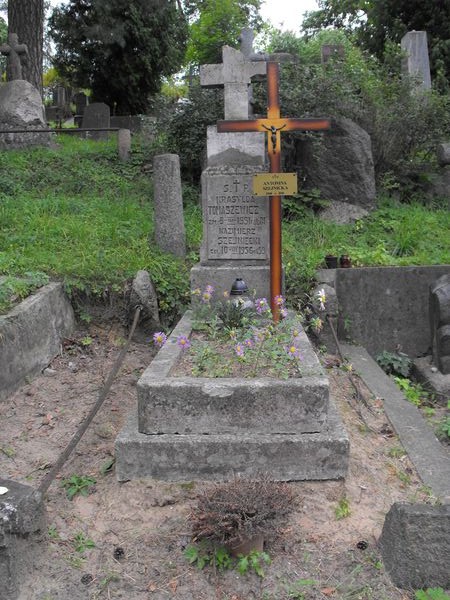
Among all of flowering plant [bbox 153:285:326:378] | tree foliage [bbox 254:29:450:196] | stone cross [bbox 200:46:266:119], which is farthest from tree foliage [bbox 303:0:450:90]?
flowering plant [bbox 153:285:326:378]

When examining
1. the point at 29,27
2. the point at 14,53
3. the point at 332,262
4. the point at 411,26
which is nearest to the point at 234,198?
the point at 332,262

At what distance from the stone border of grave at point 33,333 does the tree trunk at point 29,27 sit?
27.4 feet

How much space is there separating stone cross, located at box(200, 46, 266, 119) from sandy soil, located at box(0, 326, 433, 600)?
8.85 ft

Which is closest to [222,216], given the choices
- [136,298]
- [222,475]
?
[136,298]

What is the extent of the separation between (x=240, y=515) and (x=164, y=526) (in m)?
0.53

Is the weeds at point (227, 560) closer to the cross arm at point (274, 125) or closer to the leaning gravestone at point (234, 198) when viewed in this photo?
the leaning gravestone at point (234, 198)

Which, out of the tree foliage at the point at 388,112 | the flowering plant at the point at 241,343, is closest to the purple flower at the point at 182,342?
the flowering plant at the point at 241,343

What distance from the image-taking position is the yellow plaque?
4.69 meters

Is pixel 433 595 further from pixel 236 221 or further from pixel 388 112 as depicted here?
pixel 388 112

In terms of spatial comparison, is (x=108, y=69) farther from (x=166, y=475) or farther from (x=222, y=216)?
(x=166, y=475)

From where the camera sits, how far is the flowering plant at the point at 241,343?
3.66 m

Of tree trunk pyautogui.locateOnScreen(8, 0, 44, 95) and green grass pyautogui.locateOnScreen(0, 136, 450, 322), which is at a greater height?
tree trunk pyautogui.locateOnScreen(8, 0, 44, 95)

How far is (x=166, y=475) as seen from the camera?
11.0 feet

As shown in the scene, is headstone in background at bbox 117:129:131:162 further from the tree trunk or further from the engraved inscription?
the engraved inscription
